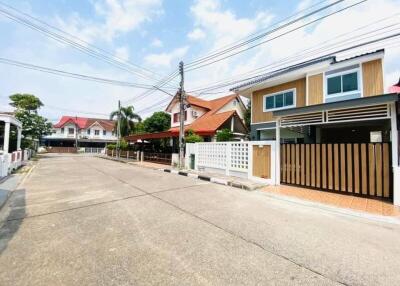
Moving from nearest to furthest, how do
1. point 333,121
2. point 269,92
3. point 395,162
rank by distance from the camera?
1. point 395,162
2. point 333,121
3. point 269,92

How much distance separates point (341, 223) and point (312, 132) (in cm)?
841

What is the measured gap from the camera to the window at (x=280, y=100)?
1337 centimetres

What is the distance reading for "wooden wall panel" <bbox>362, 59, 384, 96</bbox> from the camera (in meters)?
10.3

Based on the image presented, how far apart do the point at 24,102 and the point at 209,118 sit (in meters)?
24.9

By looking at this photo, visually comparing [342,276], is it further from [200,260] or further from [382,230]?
[382,230]

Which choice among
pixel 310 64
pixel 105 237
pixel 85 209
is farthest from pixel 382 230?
pixel 310 64

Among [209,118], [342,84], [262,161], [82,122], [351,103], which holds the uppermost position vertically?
[82,122]

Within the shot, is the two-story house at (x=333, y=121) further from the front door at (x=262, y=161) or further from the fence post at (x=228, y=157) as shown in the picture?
the fence post at (x=228, y=157)

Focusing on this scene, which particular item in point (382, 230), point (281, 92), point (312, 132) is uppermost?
point (281, 92)

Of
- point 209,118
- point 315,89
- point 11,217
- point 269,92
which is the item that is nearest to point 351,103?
point 315,89

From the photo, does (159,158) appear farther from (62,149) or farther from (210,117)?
(62,149)

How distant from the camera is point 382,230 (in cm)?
471

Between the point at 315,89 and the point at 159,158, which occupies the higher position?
A: the point at 315,89

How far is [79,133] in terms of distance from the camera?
1998 inches
